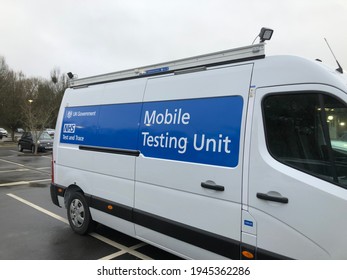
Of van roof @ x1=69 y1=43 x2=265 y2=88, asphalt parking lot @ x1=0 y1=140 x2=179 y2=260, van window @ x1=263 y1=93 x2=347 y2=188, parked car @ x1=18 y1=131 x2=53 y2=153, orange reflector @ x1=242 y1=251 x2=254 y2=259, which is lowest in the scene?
asphalt parking lot @ x1=0 y1=140 x2=179 y2=260

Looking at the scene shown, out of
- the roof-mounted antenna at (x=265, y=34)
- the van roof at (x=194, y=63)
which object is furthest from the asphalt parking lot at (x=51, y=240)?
the roof-mounted antenna at (x=265, y=34)

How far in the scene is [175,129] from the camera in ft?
11.5

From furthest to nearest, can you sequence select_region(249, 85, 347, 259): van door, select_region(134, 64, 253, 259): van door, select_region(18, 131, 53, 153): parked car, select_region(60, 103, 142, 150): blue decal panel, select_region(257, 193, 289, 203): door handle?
select_region(18, 131, 53, 153): parked car, select_region(60, 103, 142, 150): blue decal panel, select_region(134, 64, 253, 259): van door, select_region(257, 193, 289, 203): door handle, select_region(249, 85, 347, 259): van door

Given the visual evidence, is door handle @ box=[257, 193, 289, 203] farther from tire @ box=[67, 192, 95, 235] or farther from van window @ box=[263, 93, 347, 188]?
tire @ box=[67, 192, 95, 235]

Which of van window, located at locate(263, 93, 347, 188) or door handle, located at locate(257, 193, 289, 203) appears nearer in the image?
van window, located at locate(263, 93, 347, 188)

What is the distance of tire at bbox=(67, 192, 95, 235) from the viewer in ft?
16.4

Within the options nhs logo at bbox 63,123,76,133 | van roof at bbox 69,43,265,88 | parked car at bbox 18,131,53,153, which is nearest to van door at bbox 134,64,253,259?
van roof at bbox 69,43,265,88

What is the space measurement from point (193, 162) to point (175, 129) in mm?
465

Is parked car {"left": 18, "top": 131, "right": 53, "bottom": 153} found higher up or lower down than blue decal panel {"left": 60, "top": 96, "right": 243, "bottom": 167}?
lower down

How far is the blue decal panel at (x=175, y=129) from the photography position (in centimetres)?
304

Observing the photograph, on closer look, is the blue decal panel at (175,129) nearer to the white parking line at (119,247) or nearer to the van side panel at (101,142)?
the van side panel at (101,142)

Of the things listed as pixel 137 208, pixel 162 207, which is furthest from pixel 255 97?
pixel 137 208

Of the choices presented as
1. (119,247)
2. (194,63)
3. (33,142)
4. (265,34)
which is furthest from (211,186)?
(33,142)

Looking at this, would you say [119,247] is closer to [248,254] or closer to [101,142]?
[101,142]
